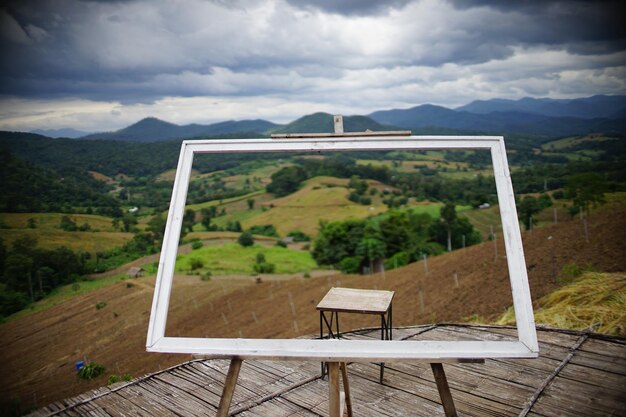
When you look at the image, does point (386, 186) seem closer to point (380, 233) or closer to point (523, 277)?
point (380, 233)

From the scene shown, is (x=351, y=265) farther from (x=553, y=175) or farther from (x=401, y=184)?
(x=401, y=184)

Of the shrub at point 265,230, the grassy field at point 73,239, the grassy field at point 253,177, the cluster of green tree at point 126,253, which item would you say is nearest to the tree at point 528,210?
the shrub at point 265,230

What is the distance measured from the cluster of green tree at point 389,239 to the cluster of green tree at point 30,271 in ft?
63.3

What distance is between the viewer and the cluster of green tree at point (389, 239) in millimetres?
27172

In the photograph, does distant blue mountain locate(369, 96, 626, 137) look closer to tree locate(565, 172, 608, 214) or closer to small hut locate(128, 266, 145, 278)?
tree locate(565, 172, 608, 214)

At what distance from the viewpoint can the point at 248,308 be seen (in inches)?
656

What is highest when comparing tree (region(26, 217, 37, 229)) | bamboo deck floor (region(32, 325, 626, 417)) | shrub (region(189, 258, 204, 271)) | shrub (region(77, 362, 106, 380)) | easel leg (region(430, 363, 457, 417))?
easel leg (region(430, 363, 457, 417))

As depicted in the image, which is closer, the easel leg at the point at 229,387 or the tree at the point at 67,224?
the easel leg at the point at 229,387

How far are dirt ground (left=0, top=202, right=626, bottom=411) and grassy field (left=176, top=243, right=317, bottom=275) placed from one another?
11.5 ft

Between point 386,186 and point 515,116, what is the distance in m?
119

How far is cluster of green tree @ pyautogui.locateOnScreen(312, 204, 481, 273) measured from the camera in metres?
27.2

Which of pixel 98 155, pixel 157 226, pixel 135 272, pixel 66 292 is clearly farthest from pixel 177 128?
pixel 135 272

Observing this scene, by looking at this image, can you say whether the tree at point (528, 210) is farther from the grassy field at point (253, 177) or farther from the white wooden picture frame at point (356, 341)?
the grassy field at point (253, 177)

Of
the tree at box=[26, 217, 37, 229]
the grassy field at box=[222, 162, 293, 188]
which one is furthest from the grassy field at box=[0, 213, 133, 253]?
the grassy field at box=[222, 162, 293, 188]
